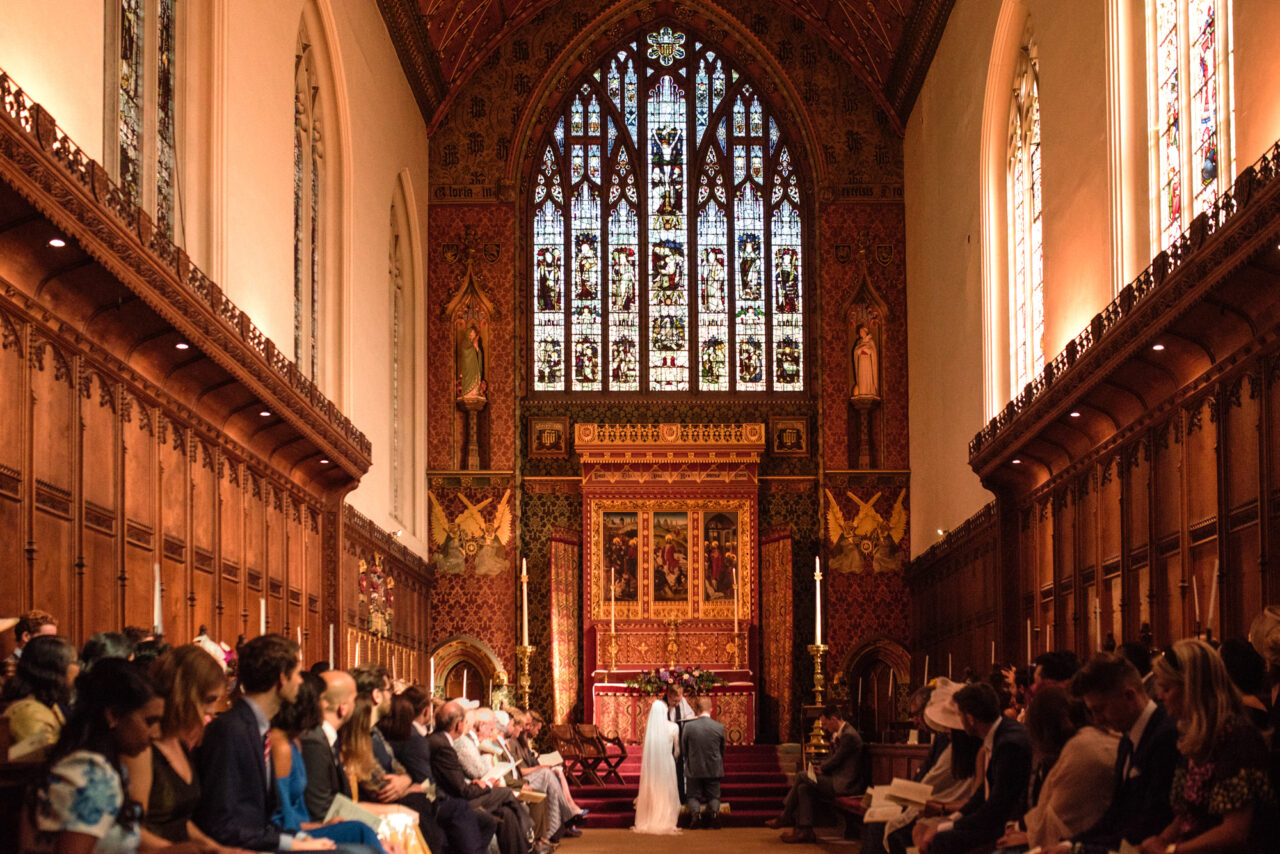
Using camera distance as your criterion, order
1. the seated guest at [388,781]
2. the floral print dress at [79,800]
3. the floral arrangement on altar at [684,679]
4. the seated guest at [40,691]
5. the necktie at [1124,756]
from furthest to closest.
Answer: the floral arrangement on altar at [684,679]
the seated guest at [388,781]
the necktie at [1124,756]
the seated guest at [40,691]
the floral print dress at [79,800]

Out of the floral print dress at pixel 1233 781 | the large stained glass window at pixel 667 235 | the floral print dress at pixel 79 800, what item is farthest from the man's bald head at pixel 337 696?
the large stained glass window at pixel 667 235

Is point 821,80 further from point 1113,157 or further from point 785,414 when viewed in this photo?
point 1113,157

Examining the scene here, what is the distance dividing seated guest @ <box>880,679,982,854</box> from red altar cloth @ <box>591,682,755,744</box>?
11853 mm

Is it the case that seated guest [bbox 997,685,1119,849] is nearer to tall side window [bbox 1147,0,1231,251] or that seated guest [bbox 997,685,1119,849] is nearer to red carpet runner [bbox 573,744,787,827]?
tall side window [bbox 1147,0,1231,251]

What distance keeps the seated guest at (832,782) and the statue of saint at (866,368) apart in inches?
334

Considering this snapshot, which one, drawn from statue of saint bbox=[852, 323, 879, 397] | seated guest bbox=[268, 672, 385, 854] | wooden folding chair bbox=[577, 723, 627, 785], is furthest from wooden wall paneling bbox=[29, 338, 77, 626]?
statue of saint bbox=[852, 323, 879, 397]

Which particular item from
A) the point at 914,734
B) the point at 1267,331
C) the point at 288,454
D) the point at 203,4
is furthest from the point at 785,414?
the point at 1267,331

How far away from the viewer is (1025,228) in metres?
17.4

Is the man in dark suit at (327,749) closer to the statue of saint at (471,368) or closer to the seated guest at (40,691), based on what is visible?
the seated guest at (40,691)

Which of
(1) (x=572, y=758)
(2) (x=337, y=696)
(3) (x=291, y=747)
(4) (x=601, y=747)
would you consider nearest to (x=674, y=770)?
(4) (x=601, y=747)

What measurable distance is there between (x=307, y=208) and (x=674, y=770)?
23.0ft

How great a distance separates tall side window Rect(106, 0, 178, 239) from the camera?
37.9 ft

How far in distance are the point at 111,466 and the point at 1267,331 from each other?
7.03m

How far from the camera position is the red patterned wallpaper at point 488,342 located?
23.5 metres
